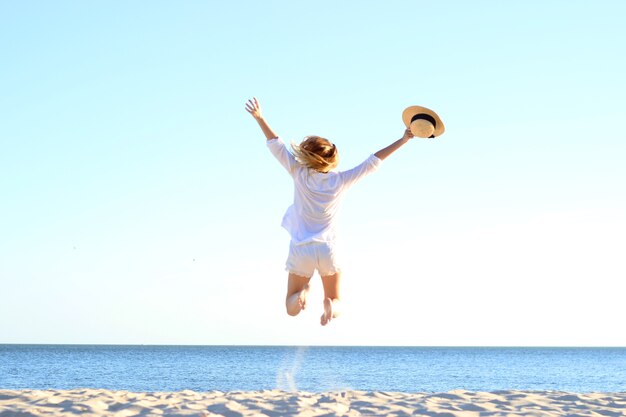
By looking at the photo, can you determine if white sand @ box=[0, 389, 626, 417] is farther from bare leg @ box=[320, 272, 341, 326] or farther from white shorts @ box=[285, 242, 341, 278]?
white shorts @ box=[285, 242, 341, 278]

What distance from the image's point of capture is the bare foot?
25.3 feet

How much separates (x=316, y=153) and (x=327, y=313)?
60.2 inches

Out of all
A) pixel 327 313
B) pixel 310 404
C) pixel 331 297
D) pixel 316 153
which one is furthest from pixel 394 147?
pixel 310 404

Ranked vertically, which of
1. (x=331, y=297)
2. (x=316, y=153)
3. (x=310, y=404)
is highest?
(x=316, y=153)

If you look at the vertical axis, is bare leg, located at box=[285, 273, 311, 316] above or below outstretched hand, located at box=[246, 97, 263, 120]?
below

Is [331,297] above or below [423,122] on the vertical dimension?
below

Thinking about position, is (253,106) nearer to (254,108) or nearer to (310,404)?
(254,108)

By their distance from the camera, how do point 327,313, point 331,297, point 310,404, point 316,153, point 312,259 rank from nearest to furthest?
1. point 316,153
2. point 312,259
3. point 327,313
4. point 331,297
5. point 310,404

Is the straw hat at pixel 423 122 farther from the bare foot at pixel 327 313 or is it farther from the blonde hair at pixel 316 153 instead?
the bare foot at pixel 327 313

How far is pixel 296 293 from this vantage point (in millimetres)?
7824

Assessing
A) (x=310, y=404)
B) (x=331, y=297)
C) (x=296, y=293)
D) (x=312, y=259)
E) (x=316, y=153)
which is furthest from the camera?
(x=310, y=404)

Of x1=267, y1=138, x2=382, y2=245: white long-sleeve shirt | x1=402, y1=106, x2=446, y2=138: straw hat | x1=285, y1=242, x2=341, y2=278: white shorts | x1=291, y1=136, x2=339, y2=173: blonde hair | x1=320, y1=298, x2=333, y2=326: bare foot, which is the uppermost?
x1=402, y1=106, x2=446, y2=138: straw hat

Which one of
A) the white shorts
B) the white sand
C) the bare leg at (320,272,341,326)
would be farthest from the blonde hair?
the white sand

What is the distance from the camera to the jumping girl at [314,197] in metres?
7.50
